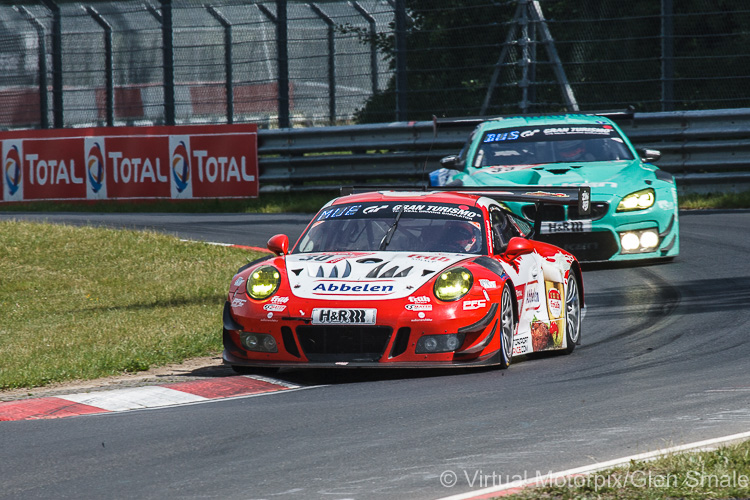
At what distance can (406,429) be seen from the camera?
5535 millimetres

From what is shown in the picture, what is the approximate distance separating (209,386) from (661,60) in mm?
12054

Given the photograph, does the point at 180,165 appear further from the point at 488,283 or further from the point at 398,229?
the point at 488,283

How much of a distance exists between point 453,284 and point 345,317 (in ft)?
2.35

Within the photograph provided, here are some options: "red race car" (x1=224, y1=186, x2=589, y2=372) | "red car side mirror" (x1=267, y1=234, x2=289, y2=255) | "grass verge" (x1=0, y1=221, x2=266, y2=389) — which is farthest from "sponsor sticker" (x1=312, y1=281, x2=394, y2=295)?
"grass verge" (x1=0, y1=221, x2=266, y2=389)

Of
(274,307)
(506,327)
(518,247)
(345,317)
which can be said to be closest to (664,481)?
(345,317)

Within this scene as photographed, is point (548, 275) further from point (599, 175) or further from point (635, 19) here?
point (635, 19)

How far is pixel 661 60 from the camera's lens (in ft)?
56.9

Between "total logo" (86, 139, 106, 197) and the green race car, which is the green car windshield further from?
"total logo" (86, 139, 106, 197)

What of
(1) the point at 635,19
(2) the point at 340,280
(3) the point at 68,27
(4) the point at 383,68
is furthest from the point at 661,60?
(2) the point at 340,280

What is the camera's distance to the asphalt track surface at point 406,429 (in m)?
4.67

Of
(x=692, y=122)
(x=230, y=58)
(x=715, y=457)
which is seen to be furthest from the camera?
(x=230, y=58)

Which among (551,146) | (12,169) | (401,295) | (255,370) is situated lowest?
(255,370)

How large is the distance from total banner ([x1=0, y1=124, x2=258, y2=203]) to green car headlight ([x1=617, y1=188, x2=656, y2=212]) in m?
8.82

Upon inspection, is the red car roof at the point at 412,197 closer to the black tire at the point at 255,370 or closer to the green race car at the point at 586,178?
the black tire at the point at 255,370
